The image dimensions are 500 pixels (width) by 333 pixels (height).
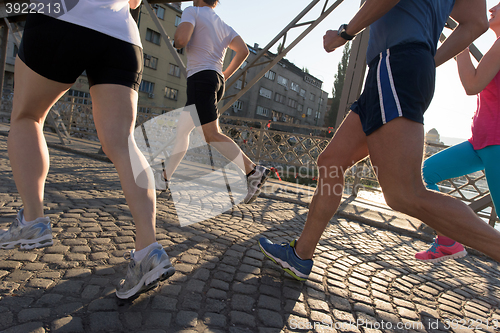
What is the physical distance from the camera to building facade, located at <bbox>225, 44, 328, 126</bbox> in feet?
177

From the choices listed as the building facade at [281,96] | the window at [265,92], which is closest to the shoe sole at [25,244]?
the building facade at [281,96]

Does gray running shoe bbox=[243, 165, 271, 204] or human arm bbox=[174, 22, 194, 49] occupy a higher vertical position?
human arm bbox=[174, 22, 194, 49]

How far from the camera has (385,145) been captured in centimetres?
160

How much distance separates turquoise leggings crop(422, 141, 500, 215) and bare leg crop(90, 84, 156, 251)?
213 cm

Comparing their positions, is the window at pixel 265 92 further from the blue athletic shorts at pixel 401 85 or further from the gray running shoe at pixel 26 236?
the gray running shoe at pixel 26 236

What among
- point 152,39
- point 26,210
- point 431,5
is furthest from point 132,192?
point 152,39

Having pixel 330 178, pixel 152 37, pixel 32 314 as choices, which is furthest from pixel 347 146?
pixel 152 37

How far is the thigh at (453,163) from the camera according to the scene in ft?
7.96

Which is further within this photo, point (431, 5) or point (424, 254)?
point (424, 254)

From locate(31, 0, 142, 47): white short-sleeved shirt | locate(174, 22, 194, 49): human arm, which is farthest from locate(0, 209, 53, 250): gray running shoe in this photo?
locate(174, 22, 194, 49): human arm

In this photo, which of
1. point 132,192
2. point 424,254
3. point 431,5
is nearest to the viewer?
point 132,192

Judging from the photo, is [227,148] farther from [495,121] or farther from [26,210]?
[495,121]

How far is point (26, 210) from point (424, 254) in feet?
9.25

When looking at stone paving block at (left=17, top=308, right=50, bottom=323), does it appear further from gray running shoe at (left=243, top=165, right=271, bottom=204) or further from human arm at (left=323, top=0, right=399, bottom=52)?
gray running shoe at (left=243, top=165, right=271, bottom=204)
